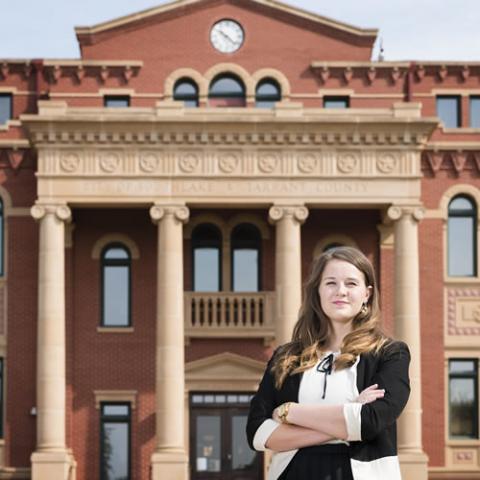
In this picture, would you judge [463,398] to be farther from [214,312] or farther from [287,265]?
[214,312]

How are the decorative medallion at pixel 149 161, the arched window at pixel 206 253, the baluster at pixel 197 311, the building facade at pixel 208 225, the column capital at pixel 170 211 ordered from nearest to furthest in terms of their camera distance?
1. the building facade at pixel 208 225
2. the column capital at pixel 170 211
3. the decorative medallion at pixel 149 161
4. the baluster at pixel 197 311
5. the arched window at pixel 206 253

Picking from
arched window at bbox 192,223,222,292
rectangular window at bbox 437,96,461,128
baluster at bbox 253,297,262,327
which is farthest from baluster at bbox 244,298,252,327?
rectangular window at bbox 437,96,461,128

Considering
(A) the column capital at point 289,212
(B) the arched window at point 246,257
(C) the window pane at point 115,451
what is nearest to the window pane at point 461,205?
(A) the column capital at point 289,212

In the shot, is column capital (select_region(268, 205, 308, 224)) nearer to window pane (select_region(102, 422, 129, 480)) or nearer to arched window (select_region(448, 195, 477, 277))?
arched window (select_region(448, 195, 477, 277))

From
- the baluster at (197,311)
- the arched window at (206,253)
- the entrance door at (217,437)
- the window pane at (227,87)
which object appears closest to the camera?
the entrance door at (217,437)

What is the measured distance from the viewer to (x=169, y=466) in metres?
31.4

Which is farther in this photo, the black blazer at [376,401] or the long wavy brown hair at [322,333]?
the long wavy brown hair at [322,333]

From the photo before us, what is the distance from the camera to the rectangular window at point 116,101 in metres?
36.5

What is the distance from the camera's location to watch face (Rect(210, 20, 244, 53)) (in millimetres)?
36469

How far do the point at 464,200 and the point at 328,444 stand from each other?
30638 mm

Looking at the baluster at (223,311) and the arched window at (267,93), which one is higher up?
the arched window at (267,93)

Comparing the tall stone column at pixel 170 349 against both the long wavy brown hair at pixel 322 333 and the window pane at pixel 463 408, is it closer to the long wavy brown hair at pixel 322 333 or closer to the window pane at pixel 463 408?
the window pane at pixel 463 408

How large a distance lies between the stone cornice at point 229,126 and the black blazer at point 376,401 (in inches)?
1069

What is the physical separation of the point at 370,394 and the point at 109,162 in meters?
27.9
